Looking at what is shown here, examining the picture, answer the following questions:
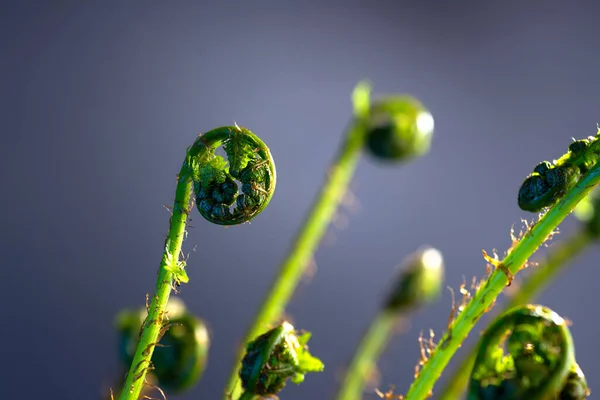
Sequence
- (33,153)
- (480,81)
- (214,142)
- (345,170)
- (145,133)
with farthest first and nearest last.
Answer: (480,81)
(145,133)
(33,153)
(345,170)
(214,142)

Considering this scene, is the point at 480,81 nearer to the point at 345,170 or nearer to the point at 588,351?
the point at 588,351

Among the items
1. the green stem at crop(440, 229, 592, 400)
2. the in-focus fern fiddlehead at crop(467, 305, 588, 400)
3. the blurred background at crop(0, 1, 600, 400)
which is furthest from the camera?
the blurred background at crop(0, 1, 600, 400)

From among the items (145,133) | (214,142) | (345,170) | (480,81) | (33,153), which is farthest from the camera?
(480,81)

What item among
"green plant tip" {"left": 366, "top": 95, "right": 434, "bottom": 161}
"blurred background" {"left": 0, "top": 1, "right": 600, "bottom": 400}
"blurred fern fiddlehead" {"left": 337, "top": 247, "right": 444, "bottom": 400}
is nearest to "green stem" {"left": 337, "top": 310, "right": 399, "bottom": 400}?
"blurred fern fiddlehead" {"left": 337, "top": 247, "right": 444, "bottom": 400}

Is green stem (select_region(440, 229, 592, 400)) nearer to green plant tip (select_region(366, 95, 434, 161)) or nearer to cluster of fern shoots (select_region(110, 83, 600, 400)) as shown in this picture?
cluster of fern shoots (select_region(110, 83, 600, 400))

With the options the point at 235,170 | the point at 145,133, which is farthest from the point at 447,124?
the point at 235,170

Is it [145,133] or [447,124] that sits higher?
[447,124]

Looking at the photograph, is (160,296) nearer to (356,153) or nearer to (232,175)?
(232,175)

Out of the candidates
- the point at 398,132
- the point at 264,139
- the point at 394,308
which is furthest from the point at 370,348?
the point at 264,139
